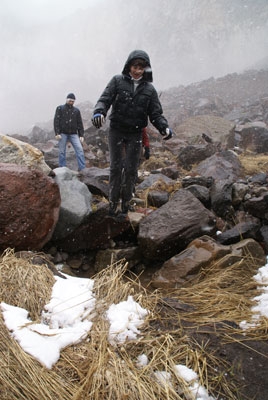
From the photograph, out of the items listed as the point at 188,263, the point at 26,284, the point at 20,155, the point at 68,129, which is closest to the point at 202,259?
the point at 188,263

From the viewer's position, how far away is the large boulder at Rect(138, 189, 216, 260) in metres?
4.03

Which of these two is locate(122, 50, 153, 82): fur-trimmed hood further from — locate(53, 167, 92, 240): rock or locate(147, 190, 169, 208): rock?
locate(147, 190, 169, 208): rock

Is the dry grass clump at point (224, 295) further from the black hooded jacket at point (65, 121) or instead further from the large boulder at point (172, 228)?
the black hooded jacket at point (65, 121)

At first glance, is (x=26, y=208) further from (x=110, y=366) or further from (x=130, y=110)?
(x=110, y=366)

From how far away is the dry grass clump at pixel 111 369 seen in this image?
1592mm

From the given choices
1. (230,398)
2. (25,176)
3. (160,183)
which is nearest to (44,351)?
(230,398)

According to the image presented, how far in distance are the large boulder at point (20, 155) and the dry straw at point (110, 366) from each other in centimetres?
253

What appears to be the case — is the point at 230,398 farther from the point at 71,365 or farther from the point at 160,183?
the point at 160,183

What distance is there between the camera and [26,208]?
3.54 metres

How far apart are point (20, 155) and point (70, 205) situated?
3.43 feet

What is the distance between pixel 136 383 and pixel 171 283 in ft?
5.95

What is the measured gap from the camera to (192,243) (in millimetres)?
3809

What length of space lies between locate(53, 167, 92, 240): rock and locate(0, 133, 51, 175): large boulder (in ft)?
0.92

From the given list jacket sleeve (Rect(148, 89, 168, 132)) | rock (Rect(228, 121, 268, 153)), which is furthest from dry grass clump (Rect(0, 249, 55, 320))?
rock (Rect(228, 121, 268, 153))
